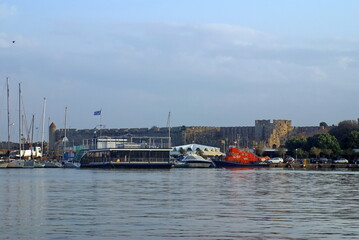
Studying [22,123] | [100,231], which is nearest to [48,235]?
[100,231]

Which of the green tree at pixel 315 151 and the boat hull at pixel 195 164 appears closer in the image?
the boat hull at pixel 195 164

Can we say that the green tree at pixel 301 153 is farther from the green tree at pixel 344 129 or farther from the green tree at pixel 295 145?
the green tree at pixel 344 129

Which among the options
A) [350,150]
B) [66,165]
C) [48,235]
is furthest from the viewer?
[350,150]

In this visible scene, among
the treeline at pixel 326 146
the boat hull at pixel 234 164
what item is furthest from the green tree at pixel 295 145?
the boat hull at pixel 234 164

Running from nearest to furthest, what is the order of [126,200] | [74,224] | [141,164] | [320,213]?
[74,224]
[320,213]
[126,200]
[141,164]

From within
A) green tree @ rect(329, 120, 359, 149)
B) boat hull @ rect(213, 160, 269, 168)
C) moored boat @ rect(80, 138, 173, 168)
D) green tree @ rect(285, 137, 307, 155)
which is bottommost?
boat hull @ rect(213, 160, 269, 168)

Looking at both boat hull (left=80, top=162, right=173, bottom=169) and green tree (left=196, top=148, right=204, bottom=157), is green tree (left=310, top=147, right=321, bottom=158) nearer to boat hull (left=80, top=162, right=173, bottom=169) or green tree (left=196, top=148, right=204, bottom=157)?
green tree (left=196, top=148, right=204, bottom=157)

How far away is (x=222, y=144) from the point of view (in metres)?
200

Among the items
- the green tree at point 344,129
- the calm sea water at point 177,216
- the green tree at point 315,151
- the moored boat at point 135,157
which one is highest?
the green tree at point 344,129

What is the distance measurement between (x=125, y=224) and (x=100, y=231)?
2077 millimetres

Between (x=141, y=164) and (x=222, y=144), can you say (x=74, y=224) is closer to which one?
(x=141, y=164)

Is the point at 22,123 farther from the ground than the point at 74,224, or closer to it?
farther from the ground

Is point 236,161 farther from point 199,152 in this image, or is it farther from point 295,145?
point 199,152

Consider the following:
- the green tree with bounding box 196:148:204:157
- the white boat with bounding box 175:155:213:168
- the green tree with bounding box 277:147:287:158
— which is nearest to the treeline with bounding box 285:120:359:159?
the green tree with bounding box 277:147:287:158
